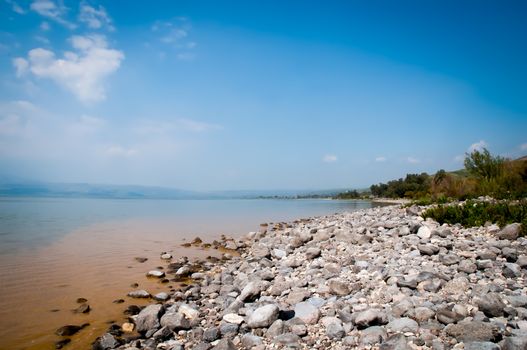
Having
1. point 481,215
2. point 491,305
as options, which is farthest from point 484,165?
point 491,305

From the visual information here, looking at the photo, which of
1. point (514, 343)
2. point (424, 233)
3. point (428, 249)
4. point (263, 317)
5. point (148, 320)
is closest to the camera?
point (514, 343)

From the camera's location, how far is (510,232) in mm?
8422

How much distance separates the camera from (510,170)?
22.0m

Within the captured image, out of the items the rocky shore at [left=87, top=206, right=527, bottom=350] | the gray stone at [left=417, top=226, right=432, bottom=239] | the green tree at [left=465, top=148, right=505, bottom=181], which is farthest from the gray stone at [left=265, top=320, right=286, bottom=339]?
the green tree at [left=465, top=148, right=505, bottom=181]

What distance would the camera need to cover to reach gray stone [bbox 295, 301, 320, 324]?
5.09 metres

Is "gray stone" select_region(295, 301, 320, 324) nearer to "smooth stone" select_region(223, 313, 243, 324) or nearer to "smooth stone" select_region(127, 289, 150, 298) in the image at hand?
"smooth stone" select_region(223, 313, 243, 324)

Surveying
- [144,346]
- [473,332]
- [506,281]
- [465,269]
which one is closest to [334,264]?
[465,269]

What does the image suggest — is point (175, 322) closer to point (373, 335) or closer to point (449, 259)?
point (373, 335)

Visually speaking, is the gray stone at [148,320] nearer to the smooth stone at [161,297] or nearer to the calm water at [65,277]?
the calm water at [65,277]

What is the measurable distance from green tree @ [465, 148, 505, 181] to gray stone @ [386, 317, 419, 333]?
70.5ft

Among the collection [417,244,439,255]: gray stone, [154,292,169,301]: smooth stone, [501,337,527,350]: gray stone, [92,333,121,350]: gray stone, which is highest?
[417,244,439,255]: gray stone

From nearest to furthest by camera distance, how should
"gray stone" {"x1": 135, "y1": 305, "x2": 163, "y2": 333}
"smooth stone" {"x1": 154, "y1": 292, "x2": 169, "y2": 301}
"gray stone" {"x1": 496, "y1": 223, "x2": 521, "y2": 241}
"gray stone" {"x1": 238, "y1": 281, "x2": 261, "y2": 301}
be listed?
"gray stone" {"x1": 135, "y1": 305, "x2": 163, "y2": 333}, "gray stone" {"x1": 238, "y1": 281, "x2": 261, "y2": 301}, "smooth stone" {"x1": 154, "y1": 292, "x2": 169, "y2": 301}, "gray stone" {"x1": 496, "y1": 223, "x2": 521, "y2": 241}

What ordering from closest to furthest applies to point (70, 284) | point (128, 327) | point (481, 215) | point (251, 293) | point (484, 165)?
point (128, 327), point (251, 293), point (70, 284), point (481, 215), point (484, 165)

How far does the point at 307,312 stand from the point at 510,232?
6813 millimetres
